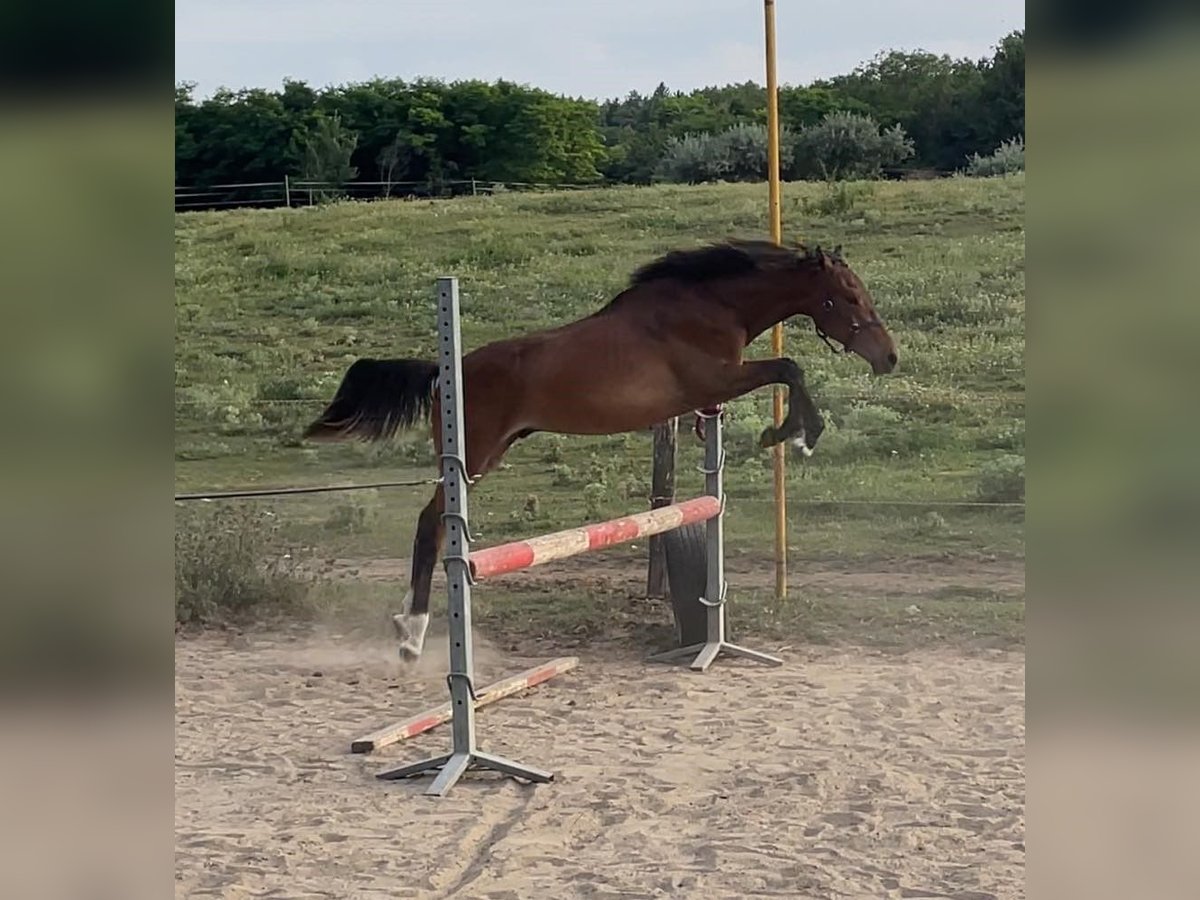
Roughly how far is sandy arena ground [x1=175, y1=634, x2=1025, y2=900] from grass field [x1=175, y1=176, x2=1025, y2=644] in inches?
41.3

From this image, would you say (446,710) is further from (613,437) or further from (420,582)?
(613,437)

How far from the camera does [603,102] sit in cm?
652

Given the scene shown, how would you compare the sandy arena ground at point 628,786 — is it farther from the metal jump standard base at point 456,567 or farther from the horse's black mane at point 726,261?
the horse's black mane at point 726,261

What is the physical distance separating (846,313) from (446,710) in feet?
5.76

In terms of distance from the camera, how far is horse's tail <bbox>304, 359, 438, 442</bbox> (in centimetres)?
417

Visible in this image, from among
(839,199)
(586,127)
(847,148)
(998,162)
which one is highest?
(586,127)

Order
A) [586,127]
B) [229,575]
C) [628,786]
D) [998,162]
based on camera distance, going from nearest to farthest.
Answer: [628,786]
[229,575]
[998,162]
[586,127]

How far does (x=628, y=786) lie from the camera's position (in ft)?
10.8

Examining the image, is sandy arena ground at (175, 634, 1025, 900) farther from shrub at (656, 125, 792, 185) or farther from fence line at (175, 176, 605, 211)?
fence line at (175, 176, 605, 211)

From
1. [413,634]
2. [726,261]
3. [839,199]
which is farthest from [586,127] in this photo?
[413,634]

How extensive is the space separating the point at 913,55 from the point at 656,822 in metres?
4.54

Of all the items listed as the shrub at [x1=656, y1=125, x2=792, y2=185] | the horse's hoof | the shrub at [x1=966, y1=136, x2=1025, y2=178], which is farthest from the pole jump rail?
the shrub at [x1=966, y1=136, x2=1025, y2=178]
